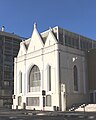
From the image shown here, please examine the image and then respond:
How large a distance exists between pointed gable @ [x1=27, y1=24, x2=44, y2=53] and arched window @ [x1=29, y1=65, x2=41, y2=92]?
4.75 metres

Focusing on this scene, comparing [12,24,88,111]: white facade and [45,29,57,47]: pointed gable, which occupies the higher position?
[45,29,57,47]: pointed gable

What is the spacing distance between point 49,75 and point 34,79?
20.7 ft

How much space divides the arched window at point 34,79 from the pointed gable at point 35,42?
4746mm

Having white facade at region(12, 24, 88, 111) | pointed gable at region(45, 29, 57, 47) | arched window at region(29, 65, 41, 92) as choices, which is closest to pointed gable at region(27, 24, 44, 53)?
white facade at region(12, 24, 88, 111)

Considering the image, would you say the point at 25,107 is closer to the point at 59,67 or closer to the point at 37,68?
the point at 37,68

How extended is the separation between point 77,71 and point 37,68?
31.8 feet

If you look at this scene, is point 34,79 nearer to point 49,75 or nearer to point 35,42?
point 49,75

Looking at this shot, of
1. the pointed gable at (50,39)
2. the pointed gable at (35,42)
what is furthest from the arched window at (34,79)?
the pointed gable at (50,39)

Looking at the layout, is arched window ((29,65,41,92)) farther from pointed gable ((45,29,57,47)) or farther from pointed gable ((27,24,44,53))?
pointed gable ((45,29,57,47))

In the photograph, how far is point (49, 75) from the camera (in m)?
56.3

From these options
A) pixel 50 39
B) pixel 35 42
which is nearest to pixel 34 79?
pixel 35 42

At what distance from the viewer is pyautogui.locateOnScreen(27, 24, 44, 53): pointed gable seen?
60987mm

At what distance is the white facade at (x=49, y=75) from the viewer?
5350 cm

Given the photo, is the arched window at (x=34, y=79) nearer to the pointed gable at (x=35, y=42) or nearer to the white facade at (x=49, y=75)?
the white facade at (x=49, y=75)
